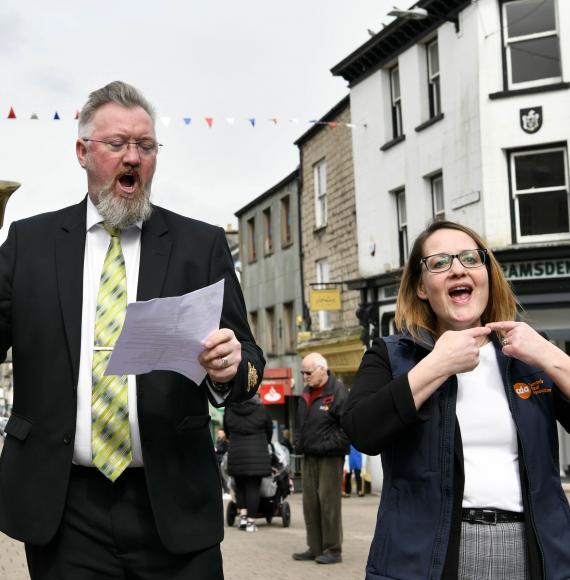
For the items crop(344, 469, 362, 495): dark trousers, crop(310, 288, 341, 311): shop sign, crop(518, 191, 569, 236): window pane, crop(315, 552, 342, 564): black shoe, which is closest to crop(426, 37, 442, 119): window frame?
crop(518, 191, 569, 236): window pane

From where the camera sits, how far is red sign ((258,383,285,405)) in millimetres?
31719

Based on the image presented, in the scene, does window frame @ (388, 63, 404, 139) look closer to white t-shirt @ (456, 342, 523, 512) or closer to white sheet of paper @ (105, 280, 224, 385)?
white t-shirt @ (456, 342, 523, 512)

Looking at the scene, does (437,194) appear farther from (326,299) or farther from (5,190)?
(5,190)

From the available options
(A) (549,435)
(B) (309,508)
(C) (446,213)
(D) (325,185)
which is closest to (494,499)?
(A) (549,435)

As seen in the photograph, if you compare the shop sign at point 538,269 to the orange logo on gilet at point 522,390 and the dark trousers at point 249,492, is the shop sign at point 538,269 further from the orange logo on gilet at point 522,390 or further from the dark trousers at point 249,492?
the orange logo on gilet at point 522,390

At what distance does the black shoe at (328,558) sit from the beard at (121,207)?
811 centimetres

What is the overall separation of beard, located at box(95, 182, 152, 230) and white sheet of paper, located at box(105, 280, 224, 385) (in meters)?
0.52

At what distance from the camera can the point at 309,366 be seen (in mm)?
11594

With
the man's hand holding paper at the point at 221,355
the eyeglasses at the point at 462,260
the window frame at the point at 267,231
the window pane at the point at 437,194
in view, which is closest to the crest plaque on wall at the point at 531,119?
the window pane at the point at 437,194

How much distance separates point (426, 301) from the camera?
3.70m

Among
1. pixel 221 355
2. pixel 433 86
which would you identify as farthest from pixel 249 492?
pixel 221 355

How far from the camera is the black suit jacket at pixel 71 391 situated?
331 cm

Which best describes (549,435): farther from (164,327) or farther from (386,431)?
(164,327)

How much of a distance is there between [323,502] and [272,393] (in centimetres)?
2083
